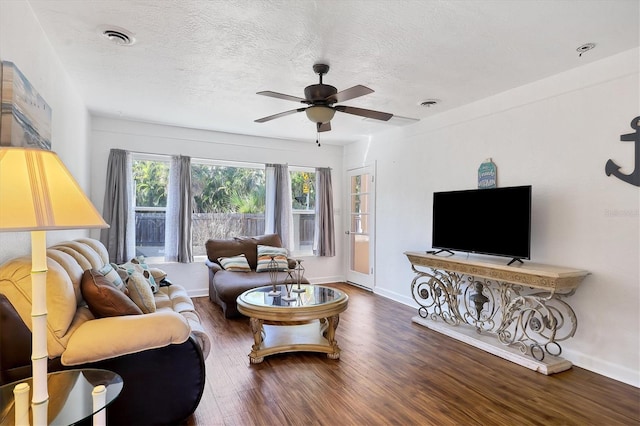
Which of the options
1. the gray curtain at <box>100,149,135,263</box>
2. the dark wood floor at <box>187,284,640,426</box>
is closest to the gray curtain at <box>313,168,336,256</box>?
the dark wood floor at <box>187,284,640,426</box>

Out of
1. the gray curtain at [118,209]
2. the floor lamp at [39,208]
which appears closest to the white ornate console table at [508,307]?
the floor lamp at [39,208]

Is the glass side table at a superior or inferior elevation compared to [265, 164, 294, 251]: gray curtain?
inferior

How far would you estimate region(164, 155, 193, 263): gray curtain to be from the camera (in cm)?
522

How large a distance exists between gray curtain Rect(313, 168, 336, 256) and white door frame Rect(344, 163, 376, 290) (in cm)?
36

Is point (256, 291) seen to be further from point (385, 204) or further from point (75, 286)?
point (385, 204)

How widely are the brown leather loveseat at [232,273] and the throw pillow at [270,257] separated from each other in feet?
0.39

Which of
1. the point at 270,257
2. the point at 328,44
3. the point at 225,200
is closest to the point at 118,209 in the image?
the point at 225,200

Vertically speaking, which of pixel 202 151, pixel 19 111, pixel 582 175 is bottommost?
pixel 582 175

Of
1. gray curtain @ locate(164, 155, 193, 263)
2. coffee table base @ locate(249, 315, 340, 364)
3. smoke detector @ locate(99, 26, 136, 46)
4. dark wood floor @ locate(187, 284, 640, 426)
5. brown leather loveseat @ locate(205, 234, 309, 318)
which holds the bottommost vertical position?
dark wood floor @ locate(187, 284, 640, 426)

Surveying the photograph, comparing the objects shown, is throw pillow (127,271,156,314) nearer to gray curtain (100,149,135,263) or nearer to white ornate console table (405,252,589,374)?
gray curtain (100,149,135,263)

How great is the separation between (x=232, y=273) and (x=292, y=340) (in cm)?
174

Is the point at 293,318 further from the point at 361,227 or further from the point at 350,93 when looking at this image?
the point at 361,227

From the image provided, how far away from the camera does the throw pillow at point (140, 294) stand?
2.51 m

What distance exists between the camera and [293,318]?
2.99 metres
